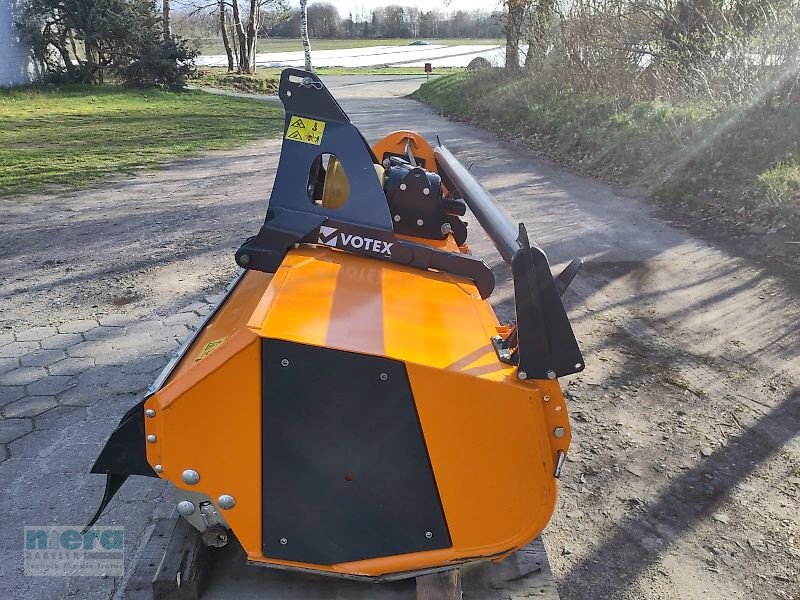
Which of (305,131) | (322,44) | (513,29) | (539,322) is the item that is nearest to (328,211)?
(305,131)

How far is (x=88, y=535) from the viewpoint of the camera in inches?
109

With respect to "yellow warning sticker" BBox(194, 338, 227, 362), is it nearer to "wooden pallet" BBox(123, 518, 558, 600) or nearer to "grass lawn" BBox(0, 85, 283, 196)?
"wooden pallet" BBox(123, 518, 558, 600)

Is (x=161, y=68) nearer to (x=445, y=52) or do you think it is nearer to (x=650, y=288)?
(x=650, y=288)

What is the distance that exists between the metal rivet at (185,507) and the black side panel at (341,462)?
24 cm

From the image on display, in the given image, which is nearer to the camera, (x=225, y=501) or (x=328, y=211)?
(x=225, y=501)

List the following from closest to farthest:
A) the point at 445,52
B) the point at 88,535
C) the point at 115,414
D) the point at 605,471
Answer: the point at 88,535 < the point at 605,471 < the point at 115,414 < the point at 445,52

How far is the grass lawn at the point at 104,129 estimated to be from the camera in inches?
399

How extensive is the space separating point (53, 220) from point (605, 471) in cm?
647

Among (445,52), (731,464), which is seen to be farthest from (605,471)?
(445,52)

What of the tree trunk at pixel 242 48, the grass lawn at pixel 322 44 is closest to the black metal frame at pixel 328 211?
the tree trunk at pixel 242 48
